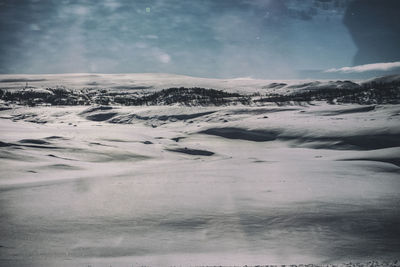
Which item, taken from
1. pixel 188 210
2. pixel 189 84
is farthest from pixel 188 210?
pixel 189 84

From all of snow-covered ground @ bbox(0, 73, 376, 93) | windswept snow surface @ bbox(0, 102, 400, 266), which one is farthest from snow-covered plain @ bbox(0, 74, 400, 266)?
snow-covered ground @ bbox(0, 73, 376, 93)

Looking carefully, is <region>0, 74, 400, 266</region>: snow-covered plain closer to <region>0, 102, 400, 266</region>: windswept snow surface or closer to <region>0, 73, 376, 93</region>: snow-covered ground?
<region>0, 102, 400, 266</region>: windswept snow surface

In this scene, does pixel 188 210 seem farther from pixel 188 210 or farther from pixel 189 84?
pixel 189 84

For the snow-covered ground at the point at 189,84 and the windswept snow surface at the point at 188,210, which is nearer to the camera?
the windswept snow surface at the point at 188,210

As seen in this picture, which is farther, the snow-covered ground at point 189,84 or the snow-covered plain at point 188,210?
the snow-covered ground at point 189,84

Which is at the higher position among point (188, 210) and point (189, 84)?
point (189, 84)

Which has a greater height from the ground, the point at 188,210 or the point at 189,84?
the point at 189,84

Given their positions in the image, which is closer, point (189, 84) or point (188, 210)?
point (188, 210)

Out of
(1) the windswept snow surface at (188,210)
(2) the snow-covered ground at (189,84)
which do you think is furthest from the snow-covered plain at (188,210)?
(2) the snow-covered ground at (189,84)

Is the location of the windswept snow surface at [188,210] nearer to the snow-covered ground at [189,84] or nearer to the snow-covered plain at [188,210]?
the snow-covered plain at [188,210]

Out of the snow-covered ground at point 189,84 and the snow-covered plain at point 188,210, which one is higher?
the snow-covered ground at point 189,84

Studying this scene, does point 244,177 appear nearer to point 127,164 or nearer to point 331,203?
point 331,203

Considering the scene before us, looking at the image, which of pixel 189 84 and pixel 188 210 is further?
pixel 189 84

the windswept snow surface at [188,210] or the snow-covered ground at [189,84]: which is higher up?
the snow-covered ground at [189,84]
